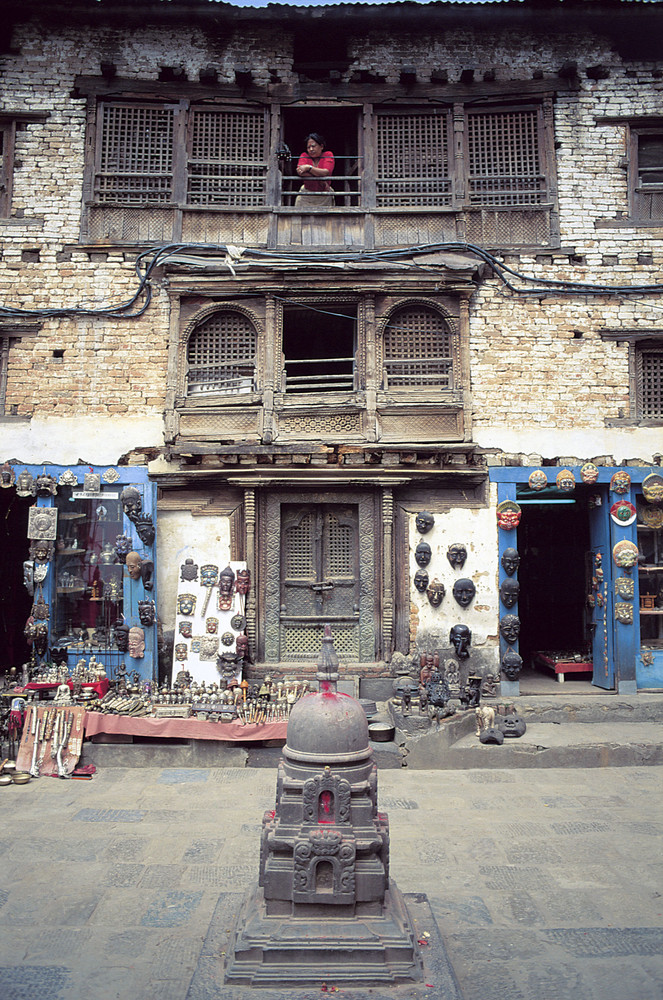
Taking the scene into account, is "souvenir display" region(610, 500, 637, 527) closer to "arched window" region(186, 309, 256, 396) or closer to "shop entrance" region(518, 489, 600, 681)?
"shop entrance" region(518, 489, 600, 681)

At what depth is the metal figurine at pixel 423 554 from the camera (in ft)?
33.3

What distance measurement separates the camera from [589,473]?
1026 centimetres

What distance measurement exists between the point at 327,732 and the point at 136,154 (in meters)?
10.2

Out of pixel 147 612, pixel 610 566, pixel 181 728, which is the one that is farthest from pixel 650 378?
pixel 181 728

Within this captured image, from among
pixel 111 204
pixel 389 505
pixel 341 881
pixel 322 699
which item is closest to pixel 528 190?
pixel 389 505

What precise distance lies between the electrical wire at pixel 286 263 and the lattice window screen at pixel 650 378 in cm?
88

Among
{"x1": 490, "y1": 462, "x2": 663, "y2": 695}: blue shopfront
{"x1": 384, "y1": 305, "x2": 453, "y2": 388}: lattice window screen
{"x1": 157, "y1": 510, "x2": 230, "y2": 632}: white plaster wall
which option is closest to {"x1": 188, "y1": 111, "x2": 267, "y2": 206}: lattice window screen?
{"x1": 384, "y1": 305, "x2": 453, "y2": 388}: lattice window screen

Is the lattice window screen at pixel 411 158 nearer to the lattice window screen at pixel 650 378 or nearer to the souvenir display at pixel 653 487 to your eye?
the lattice window screen at pixel 650 378

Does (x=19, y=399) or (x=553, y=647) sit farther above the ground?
(x=19, y=399)

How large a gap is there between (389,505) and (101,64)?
27.4ft

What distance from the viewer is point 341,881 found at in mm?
4051

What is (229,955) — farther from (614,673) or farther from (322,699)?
(614,673)

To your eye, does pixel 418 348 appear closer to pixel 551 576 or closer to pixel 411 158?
pixel 411 158

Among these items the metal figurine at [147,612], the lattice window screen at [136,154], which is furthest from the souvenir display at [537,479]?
the lattice window screen at [136,154]
